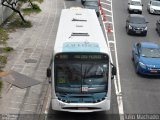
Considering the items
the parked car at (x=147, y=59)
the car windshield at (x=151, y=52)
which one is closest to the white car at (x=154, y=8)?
the parked car at (x=147, y=59)

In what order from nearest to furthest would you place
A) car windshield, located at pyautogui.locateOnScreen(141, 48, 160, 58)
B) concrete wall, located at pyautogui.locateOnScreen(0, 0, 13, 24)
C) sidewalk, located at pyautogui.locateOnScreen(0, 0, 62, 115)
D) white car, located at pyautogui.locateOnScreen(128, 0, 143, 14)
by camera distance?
sidewalk, located at pyautogui.locateOnScreen(0, 0, 62, 115), car windshield, located at pyautogui.locateOnScreen(141, 48, 160, 58), concrete wall, located at pyautogui.locateOnScreen(0, 0, 13, 24), white car, located at pyautogui.locateOnScreen(128, 0, 143, 14)

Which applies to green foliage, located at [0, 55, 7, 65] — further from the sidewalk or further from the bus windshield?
the bus windshield

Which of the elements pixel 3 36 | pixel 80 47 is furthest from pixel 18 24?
pixel 80 47

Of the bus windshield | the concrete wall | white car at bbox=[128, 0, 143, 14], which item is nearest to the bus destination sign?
the bus windshield

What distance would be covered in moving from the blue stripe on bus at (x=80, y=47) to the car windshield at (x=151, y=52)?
8.78 m

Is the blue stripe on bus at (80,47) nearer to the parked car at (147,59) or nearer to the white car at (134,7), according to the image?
the parked car at (147,59)

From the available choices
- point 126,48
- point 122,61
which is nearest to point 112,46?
point 126,48

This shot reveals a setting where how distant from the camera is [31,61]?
2789cm

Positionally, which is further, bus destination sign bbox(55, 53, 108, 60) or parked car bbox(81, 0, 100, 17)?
parked car bbox(81, 0, 100, 17)

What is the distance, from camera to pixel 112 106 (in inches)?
818

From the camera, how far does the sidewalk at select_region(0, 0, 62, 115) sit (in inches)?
818

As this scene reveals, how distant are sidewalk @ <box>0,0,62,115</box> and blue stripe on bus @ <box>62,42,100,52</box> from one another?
3.51 meters

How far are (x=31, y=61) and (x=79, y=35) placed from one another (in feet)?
Result: 27.3

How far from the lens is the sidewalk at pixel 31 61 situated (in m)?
20.8
